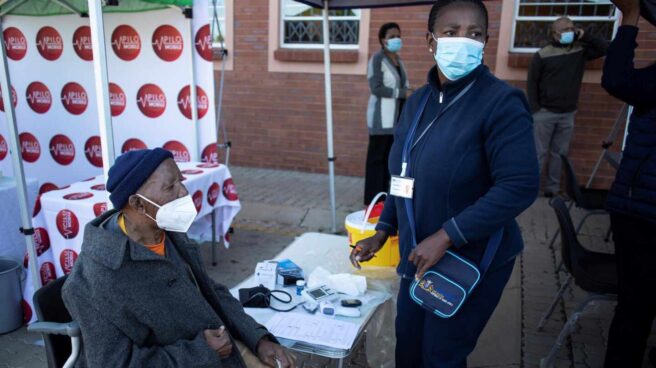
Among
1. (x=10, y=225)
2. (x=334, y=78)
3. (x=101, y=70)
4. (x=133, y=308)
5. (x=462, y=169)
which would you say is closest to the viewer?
(x=133, y=308)

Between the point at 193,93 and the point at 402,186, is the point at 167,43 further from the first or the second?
the point at 402,186

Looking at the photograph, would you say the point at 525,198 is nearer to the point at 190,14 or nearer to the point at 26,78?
the point at 190,14

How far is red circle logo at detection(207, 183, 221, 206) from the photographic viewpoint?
157 inches

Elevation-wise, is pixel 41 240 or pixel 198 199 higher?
pixel 198 199

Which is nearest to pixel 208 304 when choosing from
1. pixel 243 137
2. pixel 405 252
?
pixel 405 252

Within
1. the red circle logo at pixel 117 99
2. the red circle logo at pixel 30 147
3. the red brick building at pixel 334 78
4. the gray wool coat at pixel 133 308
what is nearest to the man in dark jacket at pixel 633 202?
the gray wool coat at pixel 133 308

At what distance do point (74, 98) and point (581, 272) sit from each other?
4529mm

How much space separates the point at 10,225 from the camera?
339cm

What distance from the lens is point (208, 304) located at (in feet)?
5.62

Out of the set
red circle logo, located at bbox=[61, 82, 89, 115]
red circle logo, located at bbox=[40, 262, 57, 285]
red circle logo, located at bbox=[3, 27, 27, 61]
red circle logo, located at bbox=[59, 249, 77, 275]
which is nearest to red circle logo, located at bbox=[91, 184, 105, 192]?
red circle logo, located at bbox=[59, 249, 77, 275]

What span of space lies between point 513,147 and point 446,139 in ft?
0.70

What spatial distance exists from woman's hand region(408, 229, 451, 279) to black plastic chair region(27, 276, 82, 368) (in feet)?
3.66

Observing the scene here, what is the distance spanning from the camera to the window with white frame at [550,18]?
5898 millimetres

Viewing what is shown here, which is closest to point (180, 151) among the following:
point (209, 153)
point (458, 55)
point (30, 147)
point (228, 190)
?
point (209, 153)
